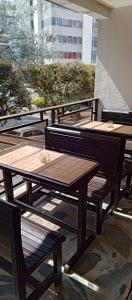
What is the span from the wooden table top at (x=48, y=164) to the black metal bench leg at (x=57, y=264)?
1.52 ft

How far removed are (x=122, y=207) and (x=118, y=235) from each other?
0.49m

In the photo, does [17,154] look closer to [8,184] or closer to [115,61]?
[8,184]

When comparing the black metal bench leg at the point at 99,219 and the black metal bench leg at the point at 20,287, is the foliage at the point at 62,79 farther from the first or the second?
the black metal bench leg at the point at 20,287

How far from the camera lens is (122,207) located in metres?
2.68

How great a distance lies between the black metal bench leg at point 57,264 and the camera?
161 centimetres

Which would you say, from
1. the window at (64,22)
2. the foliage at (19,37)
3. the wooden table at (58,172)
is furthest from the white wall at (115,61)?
the window at (64,22)

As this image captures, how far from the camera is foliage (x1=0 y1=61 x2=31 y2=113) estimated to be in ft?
30.8

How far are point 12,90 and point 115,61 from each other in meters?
6.07

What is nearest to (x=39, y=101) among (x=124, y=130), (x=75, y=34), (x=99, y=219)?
(x=124, y=130)

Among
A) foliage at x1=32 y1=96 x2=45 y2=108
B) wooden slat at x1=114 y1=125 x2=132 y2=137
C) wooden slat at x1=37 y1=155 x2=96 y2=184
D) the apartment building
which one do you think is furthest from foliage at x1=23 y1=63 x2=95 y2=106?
the apartment building

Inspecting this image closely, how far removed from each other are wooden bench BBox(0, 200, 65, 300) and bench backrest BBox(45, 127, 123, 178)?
0.99m

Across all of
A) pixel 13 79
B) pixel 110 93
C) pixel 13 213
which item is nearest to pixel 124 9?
pixel 110 93

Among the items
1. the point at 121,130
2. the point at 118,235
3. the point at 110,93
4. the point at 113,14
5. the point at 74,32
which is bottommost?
the point at 118,235

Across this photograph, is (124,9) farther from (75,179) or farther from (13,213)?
(13,213)
